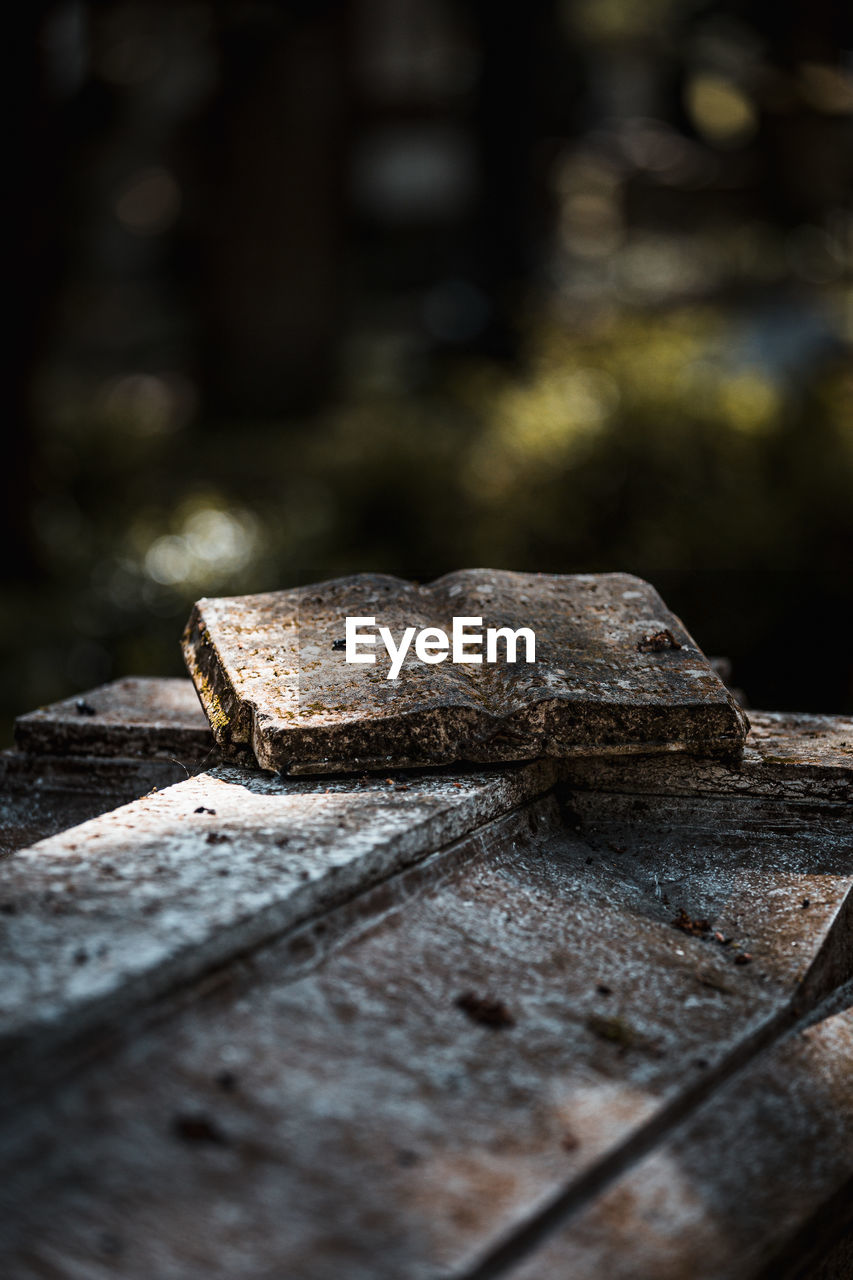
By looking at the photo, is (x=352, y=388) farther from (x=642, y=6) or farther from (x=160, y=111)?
(x=642, y=6)

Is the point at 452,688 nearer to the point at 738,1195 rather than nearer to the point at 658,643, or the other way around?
the point at 658,643

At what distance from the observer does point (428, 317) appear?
43.8 feet

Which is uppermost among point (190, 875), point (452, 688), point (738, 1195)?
point (452, 688)

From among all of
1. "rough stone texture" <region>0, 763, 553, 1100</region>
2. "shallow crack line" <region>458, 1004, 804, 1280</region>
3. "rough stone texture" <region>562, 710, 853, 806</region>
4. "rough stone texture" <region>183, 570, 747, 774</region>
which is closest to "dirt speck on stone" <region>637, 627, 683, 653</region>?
"rough stone texture" <region>183, 570, 747, 774</region>

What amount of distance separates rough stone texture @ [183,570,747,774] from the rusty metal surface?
90 mm

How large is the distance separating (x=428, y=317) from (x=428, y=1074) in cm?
1288

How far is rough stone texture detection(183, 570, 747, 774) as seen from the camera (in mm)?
1648

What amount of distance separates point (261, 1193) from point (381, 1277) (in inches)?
4.8

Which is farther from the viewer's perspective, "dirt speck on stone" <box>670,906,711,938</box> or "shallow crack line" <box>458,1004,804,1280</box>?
"dirt speck on stone" <box>670,906,711,938</box>

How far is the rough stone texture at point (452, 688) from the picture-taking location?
1.65 meters

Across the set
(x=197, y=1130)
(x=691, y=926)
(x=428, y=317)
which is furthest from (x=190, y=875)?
(x=428, y=317)

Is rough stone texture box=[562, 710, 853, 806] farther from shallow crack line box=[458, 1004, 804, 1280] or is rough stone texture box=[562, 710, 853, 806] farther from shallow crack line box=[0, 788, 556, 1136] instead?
shallow crack line box=[458, 1004, 804, 1280]

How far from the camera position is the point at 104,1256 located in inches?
34.9

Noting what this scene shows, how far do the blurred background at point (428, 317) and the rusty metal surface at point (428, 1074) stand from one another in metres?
2.76
